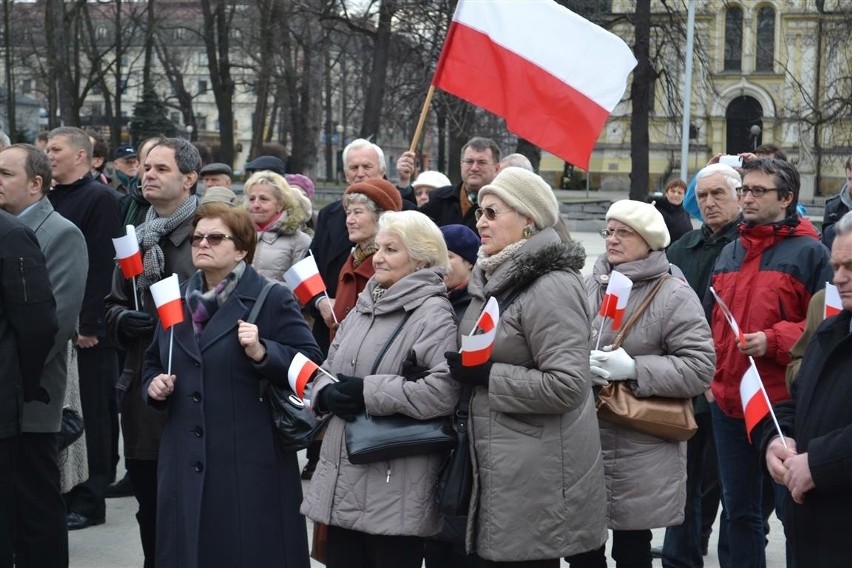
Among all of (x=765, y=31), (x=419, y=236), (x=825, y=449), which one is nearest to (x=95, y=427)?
(x=419, y=236)

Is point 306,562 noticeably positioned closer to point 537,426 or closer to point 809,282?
point 537,426

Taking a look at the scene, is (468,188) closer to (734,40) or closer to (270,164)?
(270,164)

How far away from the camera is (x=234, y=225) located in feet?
16.1

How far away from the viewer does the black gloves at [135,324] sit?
570 centimetres

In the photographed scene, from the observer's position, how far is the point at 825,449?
376 centimetres

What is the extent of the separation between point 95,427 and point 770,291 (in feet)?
13.1

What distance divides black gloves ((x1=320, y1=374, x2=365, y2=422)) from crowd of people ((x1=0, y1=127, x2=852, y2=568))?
0.03 feet

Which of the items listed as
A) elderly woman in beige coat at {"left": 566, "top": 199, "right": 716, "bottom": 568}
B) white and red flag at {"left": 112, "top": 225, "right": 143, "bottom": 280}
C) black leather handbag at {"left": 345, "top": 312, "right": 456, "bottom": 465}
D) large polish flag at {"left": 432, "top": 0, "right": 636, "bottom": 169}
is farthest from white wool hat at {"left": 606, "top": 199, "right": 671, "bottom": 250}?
white and red flag at {"left": 112, "top": 225, "right": 143, "bottom": 280}

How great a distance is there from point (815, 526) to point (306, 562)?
1989mm

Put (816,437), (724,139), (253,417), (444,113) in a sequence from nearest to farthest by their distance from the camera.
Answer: (816,437) < (253,417) < (444,113) < (724,139)

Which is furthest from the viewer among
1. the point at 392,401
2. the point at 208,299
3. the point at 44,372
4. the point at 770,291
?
the point at 770,291

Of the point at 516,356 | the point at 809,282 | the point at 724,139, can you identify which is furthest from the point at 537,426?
the point at 724,139

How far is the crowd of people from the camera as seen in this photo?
4.45 metres

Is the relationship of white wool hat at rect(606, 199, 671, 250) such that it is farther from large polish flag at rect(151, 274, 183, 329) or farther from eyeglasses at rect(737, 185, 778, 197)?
large polish flag at rect(151, 274, 183, 329)
